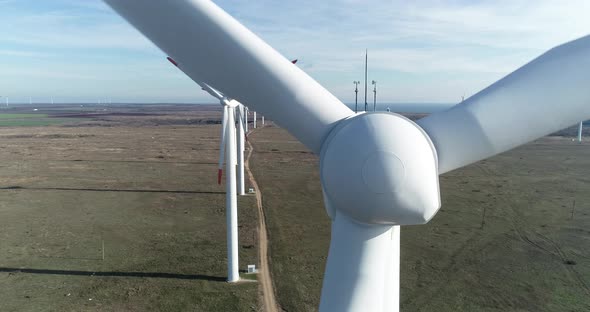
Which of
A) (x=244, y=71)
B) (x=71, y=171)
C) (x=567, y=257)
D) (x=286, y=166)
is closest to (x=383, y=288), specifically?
(x=244, y=71)

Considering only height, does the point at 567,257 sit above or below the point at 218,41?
below

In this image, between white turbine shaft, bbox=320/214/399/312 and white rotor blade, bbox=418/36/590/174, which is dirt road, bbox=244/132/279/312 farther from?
white rotor blade, bbox=418/36/590/174

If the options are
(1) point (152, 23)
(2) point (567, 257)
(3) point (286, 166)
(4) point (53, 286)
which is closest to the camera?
(1) point (152, 23)

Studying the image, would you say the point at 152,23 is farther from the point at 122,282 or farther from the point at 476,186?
the point at 476,186

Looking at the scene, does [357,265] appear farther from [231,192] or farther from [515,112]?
[231,192]

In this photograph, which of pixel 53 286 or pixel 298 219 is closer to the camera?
pixel 53 286

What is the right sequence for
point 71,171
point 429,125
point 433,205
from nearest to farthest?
1. point 433,205
2. point 429,125
3. point 71,171

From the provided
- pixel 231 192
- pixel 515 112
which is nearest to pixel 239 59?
pixel 515 112

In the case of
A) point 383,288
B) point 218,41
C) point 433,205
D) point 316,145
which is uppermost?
point 218,41
